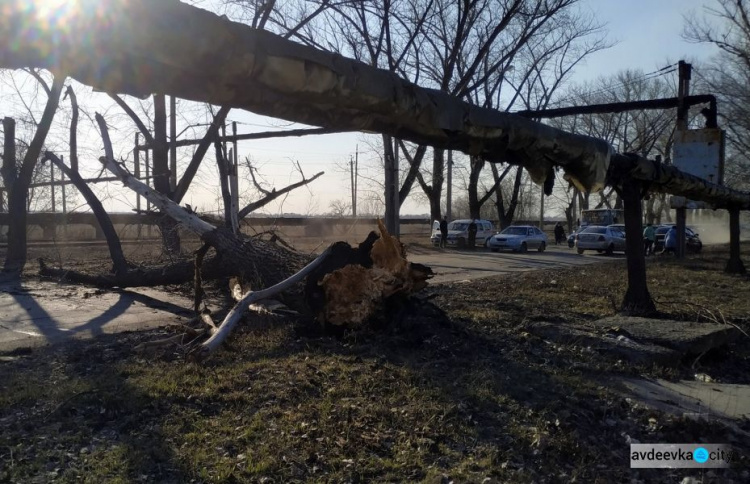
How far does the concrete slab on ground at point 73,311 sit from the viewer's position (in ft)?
27.9

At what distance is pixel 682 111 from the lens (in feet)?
57.8

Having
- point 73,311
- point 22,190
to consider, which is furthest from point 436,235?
point 73,311

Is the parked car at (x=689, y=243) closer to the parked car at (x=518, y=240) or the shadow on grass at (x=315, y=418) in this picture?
the parked car at (x=518, y=240)

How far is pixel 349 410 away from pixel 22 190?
16.8m

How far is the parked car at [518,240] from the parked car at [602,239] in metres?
2.50

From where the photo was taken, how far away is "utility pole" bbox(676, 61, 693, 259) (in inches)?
632

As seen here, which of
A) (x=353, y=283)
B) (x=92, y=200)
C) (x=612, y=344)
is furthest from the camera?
(x=92, y=200)

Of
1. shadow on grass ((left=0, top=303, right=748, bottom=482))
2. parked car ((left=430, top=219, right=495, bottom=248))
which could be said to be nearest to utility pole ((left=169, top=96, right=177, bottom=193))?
shadow on grass ((left=0, top=303, right=748, bottom=482))

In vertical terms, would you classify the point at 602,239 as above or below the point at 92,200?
below

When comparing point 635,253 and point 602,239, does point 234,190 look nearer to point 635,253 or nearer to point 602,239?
point 635,253

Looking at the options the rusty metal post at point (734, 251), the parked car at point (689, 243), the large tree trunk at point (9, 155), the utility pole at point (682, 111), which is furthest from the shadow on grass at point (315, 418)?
the parked car at point (689, 243)

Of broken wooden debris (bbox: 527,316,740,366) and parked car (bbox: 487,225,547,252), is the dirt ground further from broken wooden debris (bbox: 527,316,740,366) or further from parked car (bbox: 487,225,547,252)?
parked car (bbox: 487,225,547,252)

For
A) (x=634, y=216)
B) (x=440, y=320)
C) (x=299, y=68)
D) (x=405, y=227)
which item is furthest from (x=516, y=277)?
(x=405, y=227)
